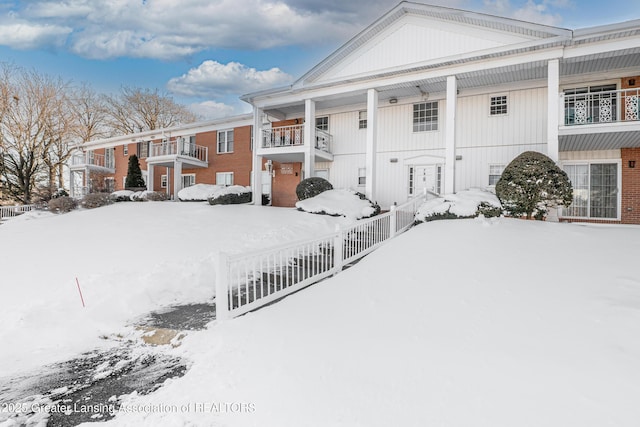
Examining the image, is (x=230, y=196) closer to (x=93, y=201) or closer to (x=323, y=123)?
(x=323, y=123)

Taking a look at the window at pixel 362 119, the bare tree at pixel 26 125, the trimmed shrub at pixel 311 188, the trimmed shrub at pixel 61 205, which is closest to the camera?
the trimmed shrub at pixel 311 188

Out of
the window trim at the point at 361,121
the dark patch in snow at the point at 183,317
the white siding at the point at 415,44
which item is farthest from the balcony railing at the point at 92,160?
the dark patch in snow at the point at 183,317

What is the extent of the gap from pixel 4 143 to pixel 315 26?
26.8 m

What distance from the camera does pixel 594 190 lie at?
12195 mm

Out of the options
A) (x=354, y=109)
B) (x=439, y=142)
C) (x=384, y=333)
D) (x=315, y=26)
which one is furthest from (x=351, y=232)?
(x=315, y=26)

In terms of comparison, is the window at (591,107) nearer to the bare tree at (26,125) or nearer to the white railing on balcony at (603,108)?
the white railing on balcony at (603,108)

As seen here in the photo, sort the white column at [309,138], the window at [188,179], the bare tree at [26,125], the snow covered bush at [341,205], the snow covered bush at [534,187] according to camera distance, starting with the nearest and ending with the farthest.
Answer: the snow covered bush at [534,187], the snow covered bush at [341,205], the white column at [309,138], the window at [188,179], the bare tree at [26,125]

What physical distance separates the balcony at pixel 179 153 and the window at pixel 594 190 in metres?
21.3

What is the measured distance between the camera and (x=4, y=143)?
2552 centimetres

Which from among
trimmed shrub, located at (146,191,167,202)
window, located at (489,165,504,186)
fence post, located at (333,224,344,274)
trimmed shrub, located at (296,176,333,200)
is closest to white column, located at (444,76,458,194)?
window, located at (489,165,504,186)

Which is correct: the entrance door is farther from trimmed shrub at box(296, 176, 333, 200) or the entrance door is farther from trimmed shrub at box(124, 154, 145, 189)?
trimmed shrub at box(124, 154, 145, 189)

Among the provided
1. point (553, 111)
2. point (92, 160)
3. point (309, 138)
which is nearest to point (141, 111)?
point (92, 160)

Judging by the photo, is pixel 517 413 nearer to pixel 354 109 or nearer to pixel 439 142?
pixel 439 142

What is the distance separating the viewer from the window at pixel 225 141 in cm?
2216
